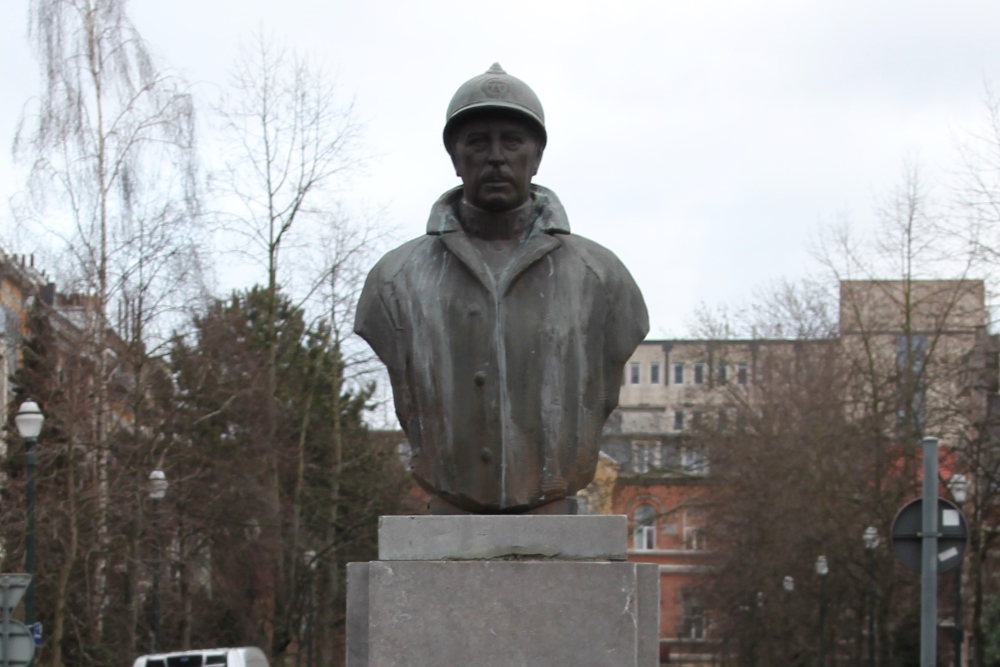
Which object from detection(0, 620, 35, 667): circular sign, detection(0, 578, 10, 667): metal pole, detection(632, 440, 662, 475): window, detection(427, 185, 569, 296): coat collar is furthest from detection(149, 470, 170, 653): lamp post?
detection(632, 440, 662, 475): window

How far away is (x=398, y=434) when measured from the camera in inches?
1752

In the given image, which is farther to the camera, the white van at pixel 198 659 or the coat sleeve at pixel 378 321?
the white van at pixel 198 659

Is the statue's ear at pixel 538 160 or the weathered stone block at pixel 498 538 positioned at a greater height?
the statue's ear at pixel 538 160

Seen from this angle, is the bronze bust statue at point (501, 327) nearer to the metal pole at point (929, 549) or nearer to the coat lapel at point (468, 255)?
the coat lapel at point (468, 255)

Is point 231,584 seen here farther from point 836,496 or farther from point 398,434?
point 836,496

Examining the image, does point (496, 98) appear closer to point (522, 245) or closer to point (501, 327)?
point (522, 245)

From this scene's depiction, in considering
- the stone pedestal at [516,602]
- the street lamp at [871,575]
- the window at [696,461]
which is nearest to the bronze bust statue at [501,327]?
the stone pedestal at [516,602]

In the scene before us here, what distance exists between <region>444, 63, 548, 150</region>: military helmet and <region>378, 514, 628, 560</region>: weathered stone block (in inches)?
63.1

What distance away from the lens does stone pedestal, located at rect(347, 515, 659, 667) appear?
658 cm

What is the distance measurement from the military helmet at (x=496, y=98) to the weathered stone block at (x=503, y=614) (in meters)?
1.79

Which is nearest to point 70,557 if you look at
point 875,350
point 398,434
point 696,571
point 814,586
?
point 398,434

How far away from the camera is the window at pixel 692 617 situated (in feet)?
193

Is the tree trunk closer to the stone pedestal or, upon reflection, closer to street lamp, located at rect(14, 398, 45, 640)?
street lamp, located at rect(14, 398, 45, 640)

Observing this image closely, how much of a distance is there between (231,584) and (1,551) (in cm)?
1472
